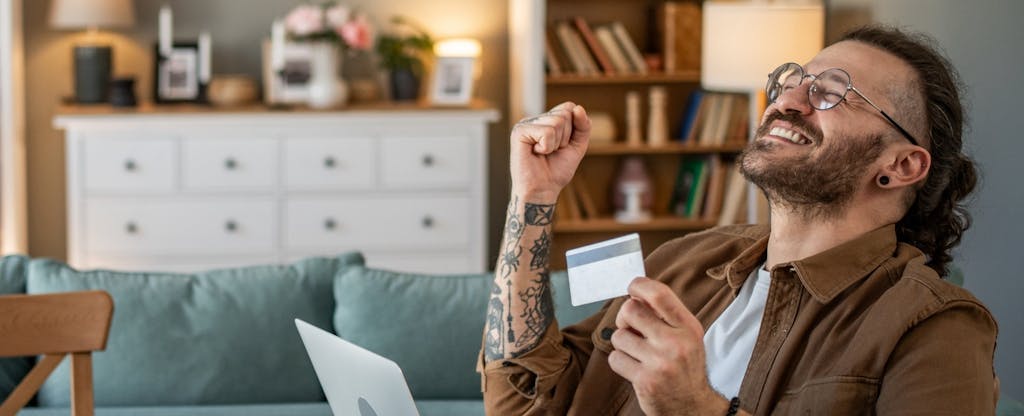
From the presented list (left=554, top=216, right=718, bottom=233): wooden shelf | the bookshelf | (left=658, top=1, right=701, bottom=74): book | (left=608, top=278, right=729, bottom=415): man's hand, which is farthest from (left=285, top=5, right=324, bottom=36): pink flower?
(left=608, top=278, right=729, bottom=415): man's hand

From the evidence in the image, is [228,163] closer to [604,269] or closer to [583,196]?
[583,196]

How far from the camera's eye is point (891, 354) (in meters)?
1.36

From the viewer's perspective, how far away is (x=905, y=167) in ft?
5.28

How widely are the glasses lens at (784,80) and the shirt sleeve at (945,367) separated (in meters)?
0.40

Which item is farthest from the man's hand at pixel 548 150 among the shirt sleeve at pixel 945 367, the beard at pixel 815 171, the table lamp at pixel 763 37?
the table lamp at pixel 763 37

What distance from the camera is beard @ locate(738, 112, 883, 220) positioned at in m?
1.58

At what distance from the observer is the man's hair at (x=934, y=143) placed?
1.62 metres

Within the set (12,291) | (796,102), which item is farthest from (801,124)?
(12,291)

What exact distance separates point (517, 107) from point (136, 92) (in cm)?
156

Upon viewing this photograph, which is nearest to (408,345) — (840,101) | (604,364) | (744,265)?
(604,364)

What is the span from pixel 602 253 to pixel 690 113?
375cm

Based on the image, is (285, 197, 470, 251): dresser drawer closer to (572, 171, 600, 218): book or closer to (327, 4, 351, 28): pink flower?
(572, 171, 600, 218): book

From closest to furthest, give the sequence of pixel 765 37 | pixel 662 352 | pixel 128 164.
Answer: pixel 662 352 → pixel 765 37 → pixel 128 164

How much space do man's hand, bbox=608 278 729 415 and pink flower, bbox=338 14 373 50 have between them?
376cm
